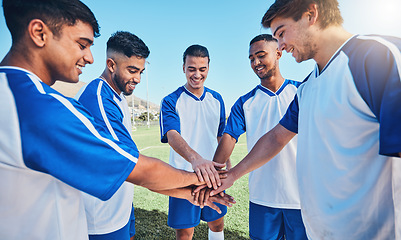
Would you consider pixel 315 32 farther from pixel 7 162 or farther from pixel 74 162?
pixel 7 162

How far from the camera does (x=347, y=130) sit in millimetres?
1146

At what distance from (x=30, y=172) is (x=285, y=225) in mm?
2327

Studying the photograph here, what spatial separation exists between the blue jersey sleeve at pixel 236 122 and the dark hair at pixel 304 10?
1.19 metres

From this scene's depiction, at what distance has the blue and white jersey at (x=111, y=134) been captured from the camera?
1.83 meters

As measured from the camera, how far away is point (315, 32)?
1473 mm

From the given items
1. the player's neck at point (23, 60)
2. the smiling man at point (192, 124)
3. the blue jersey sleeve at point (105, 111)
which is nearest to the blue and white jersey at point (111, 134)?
the blue jersey sleeve at point (105, 111)

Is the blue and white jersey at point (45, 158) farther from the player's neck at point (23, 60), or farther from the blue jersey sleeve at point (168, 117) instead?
the blue jersey sleeve at point (168, 117)

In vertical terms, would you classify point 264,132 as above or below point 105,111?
below

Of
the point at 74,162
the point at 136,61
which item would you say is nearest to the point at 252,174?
the point at 136,61

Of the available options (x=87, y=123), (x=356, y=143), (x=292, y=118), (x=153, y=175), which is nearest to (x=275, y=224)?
(x=292, y=118)

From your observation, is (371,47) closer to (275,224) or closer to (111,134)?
(111,134)

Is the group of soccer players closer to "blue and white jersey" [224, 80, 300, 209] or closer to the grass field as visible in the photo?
"blue and white jersey" [224, 80, 300, 209]

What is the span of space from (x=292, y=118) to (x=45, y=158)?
5.62 feet

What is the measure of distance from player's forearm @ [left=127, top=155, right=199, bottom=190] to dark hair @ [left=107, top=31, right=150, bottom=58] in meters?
1.53
